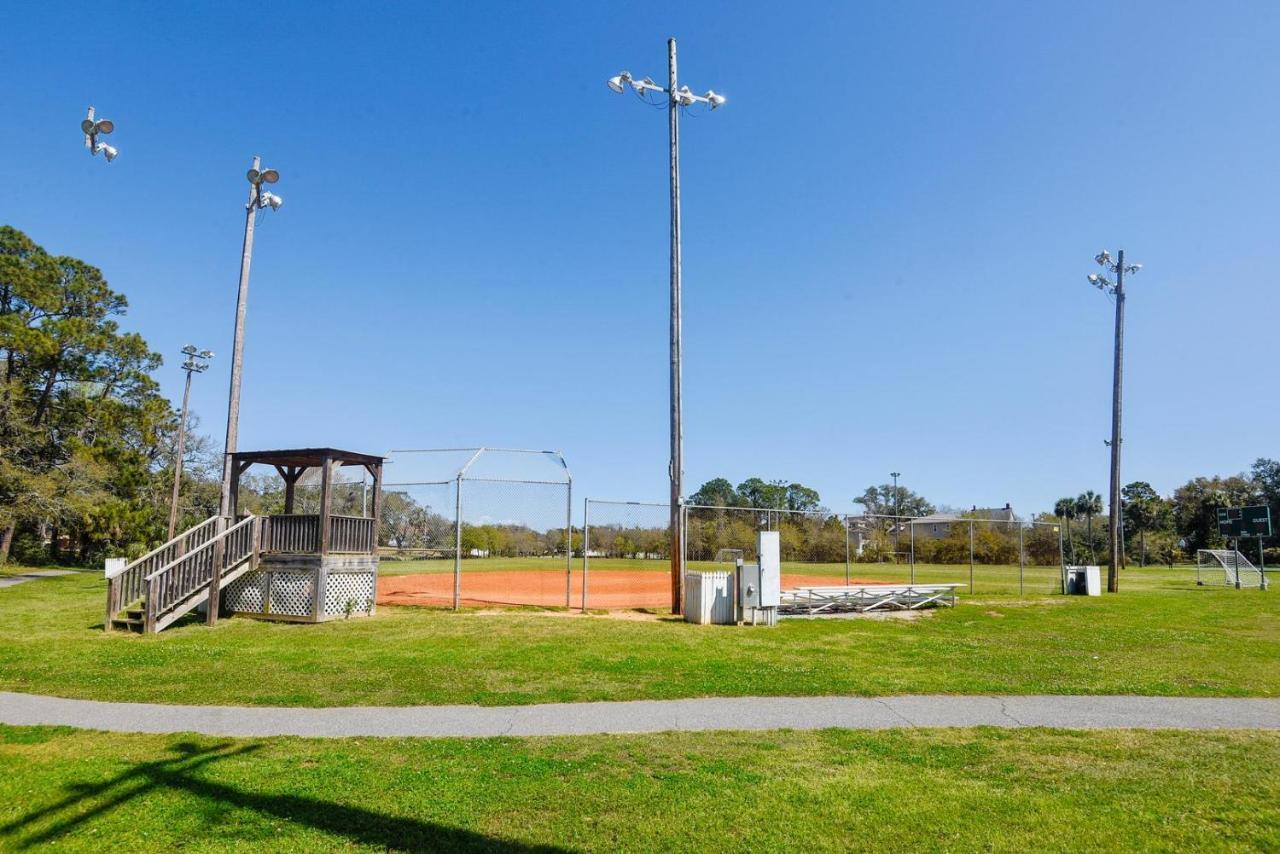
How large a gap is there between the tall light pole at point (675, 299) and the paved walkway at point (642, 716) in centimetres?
724

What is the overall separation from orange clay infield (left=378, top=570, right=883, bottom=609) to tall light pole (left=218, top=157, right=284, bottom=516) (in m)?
4.46

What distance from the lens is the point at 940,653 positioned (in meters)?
11.1

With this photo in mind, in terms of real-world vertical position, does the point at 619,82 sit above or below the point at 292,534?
above

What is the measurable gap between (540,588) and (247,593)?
8.26 meters

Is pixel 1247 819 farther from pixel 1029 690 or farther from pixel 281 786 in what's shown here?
pixel 281 786

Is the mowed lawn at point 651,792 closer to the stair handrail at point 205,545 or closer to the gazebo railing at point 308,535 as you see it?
the stair handrail at point 205,545

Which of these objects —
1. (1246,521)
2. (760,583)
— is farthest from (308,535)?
(1246,521)

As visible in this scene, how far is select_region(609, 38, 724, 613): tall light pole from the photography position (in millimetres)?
15039

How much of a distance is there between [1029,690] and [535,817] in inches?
257

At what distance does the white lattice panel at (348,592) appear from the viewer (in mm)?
14086

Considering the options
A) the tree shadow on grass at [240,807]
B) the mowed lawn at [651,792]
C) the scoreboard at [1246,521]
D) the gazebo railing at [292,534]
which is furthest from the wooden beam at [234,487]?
the scoreboard at [1246,521]

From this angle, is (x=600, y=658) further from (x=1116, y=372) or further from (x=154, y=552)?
(x=1116, y=372)

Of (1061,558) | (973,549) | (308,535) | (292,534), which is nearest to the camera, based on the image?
(308,535)

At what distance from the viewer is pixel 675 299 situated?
15.6 m
